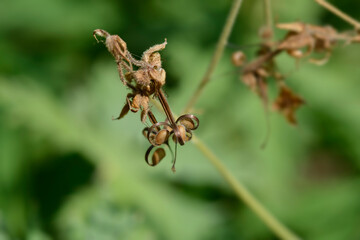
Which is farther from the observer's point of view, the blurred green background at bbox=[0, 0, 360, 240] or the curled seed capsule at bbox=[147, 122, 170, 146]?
the blurred green background at bbox=[0, 0, 360, 240]

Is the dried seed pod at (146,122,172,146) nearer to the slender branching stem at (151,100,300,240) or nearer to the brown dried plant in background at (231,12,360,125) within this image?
the slender branching stem at (151,100,300,240)

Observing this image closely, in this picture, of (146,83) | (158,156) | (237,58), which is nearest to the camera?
(146,83)

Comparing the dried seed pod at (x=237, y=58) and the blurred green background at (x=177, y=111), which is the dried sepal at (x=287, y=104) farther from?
the blurred green background at (x=177, y=111)

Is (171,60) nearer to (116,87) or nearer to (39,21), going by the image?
(116,87)

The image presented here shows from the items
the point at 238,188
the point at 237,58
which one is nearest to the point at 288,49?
the point at 237,58

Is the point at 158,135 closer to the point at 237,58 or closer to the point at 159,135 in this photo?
the point at 159,135

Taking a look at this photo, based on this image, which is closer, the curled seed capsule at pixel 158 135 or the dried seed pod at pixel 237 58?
the curled seed capsule at pixel 158 135

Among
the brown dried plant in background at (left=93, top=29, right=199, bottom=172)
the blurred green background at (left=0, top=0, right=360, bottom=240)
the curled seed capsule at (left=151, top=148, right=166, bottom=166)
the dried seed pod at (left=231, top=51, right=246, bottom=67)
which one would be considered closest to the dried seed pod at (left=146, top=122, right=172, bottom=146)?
the brown dried plant in background at (left=93, top=29, right=199, bottom=172)

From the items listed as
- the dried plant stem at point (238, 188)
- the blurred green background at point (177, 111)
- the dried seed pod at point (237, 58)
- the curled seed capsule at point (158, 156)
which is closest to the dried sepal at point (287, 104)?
the dried seed pod at point (237, 58)
